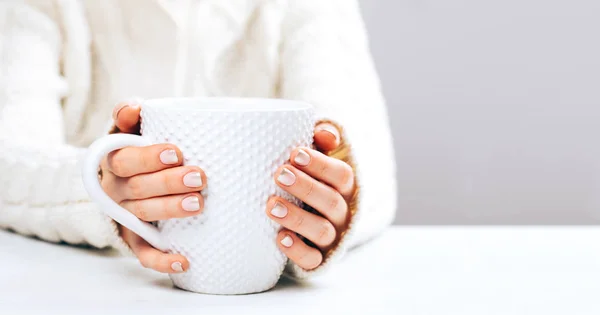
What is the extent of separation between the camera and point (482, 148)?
4.19ft

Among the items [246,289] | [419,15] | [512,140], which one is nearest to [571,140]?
[512,140]

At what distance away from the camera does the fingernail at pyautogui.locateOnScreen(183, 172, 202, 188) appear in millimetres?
449

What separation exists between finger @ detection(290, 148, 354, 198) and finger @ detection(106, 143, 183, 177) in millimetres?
86

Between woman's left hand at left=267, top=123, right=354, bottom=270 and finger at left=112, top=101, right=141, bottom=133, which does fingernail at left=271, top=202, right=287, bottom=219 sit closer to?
woman's left hand at left=267, top=123, right=354, bottom=270

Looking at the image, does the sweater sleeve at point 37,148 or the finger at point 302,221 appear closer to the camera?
the finger at point 302,221

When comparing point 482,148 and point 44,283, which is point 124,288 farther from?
point 482,148

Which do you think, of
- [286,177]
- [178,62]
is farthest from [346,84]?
[286,177]

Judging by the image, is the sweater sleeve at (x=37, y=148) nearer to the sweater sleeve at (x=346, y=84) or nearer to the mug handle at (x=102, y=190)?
the mug handle at (x=102, y=190)

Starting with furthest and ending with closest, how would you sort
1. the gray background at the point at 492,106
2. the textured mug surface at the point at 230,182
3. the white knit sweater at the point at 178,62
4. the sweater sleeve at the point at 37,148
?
the gray background at the point at 492,106, the white knit sweater at the point at 178,62, the sweater sleeve at the point at 37,148, the textured mug surface at the point at 230,182

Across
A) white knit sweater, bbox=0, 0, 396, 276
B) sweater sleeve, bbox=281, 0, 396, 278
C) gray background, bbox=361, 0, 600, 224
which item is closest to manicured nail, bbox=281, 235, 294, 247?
sweater sleeve, bbox=281, 0, 396, 278

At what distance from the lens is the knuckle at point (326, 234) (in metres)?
0.51

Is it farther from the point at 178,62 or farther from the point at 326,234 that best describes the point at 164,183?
the point at 178,62

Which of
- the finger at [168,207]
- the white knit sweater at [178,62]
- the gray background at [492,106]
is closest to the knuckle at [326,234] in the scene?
the finger at [168,207]

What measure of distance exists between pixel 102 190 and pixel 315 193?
16 centimetres
